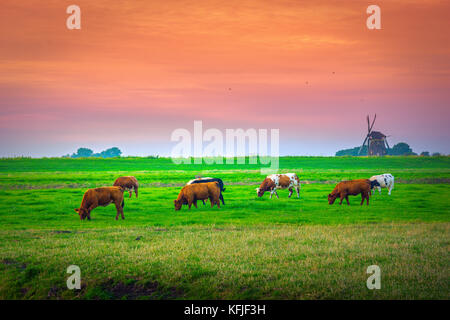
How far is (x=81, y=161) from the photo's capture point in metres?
88.8

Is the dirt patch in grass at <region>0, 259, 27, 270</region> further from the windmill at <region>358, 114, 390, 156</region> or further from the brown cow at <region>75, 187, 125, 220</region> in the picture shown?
the windmill at <region>358, 114, 390, 156</region>

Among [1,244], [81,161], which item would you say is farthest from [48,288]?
[81,161]

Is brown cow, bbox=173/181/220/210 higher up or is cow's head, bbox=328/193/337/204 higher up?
brown cow, bbox=173/181/220/210

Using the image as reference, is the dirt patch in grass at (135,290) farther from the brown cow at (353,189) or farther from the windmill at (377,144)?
the windmill at (377,144)

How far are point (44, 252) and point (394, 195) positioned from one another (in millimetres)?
27543

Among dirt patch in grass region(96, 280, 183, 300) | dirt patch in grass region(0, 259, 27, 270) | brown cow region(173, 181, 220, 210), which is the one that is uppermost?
brown cow region(173, 181, 220, 210)

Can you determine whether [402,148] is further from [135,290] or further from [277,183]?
[135,290]

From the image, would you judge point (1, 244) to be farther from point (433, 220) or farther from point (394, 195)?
point (394, 195)

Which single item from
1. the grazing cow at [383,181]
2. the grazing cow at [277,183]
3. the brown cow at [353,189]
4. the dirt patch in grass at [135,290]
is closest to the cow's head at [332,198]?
the brown cow at [353,189]

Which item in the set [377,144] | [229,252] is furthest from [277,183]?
[377,144]

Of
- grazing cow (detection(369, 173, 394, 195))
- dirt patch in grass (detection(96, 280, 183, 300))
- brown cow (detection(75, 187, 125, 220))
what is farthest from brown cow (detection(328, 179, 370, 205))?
dirt patch in grass (detection(96, 280, 183, 300))

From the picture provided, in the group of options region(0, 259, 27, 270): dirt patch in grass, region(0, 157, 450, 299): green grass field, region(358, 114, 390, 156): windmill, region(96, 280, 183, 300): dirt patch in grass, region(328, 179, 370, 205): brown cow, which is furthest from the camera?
region(358, 114, 390, 156): windmill

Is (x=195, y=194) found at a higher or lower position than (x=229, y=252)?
higher

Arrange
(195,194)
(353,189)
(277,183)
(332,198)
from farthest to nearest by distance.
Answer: (277,183) → (332,198) → (353,189) → (195,194)
